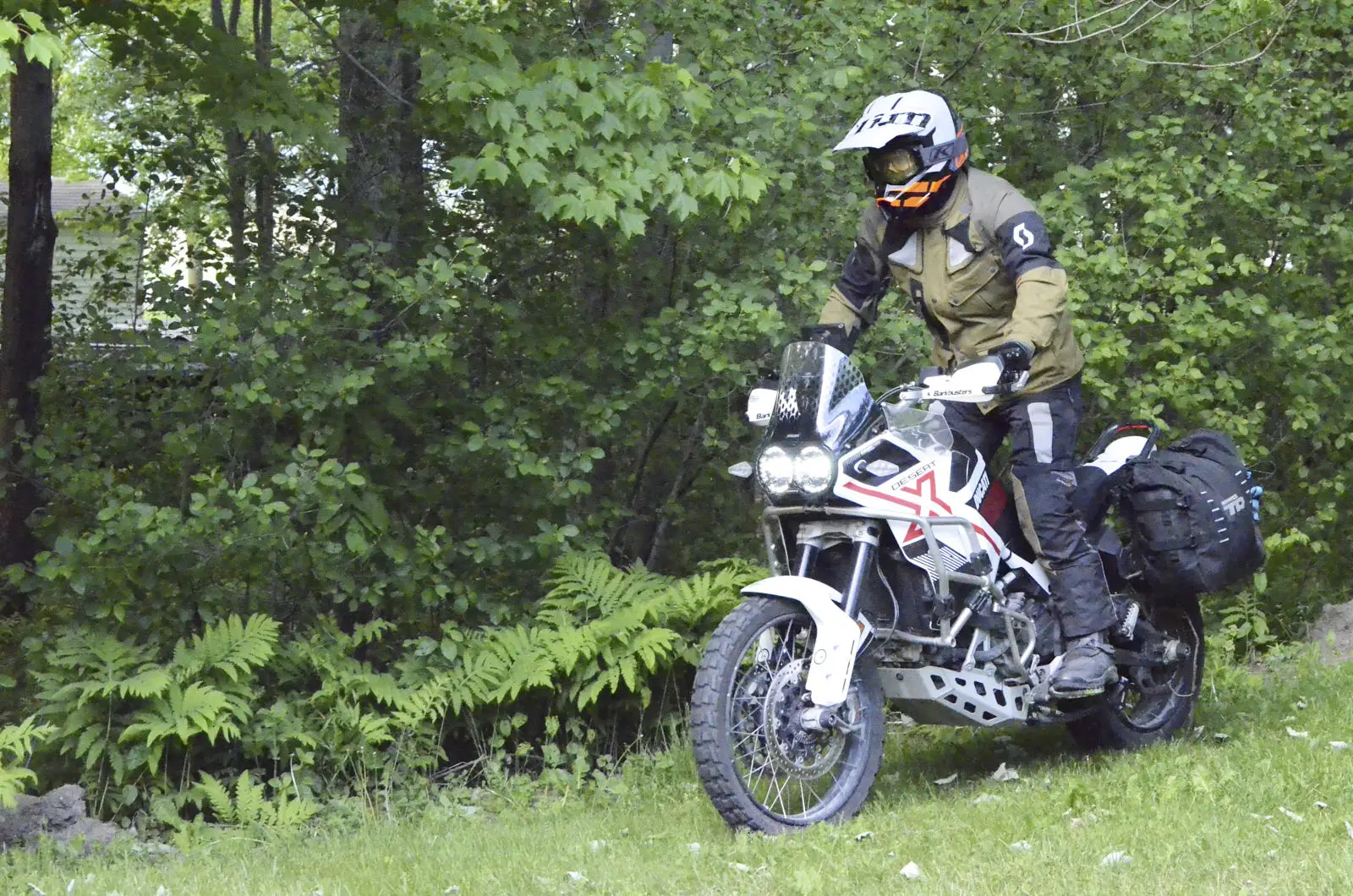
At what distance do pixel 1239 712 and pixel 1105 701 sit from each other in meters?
1.10

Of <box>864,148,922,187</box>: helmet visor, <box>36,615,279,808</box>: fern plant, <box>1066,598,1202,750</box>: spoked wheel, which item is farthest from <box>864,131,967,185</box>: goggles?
<box>36,615,279,808</box>: fern plant

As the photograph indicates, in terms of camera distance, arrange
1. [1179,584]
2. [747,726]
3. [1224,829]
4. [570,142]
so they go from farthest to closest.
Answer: [570,142] → [1179,584] → [747,726] → [1224,829]

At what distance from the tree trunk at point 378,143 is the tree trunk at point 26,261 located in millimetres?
3033

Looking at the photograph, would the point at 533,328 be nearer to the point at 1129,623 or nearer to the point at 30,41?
the point at 30,41

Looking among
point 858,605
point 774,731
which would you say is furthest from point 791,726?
point 858,605

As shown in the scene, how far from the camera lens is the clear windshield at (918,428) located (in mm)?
5465

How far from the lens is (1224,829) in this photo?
4.65 meters

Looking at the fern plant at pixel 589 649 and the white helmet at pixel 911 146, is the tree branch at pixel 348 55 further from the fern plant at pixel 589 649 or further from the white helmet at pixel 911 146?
the white helmet at pixel 911 146

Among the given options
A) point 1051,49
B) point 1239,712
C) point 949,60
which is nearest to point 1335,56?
point 1051,49

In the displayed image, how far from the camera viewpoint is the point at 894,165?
554 cm

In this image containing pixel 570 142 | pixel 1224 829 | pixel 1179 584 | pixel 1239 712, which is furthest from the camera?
pixel 570 142

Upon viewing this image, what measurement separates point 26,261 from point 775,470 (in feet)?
29.9

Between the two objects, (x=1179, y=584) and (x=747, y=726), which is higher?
(x=1179, y=584)

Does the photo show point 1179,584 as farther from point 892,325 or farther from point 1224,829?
point 892,325
